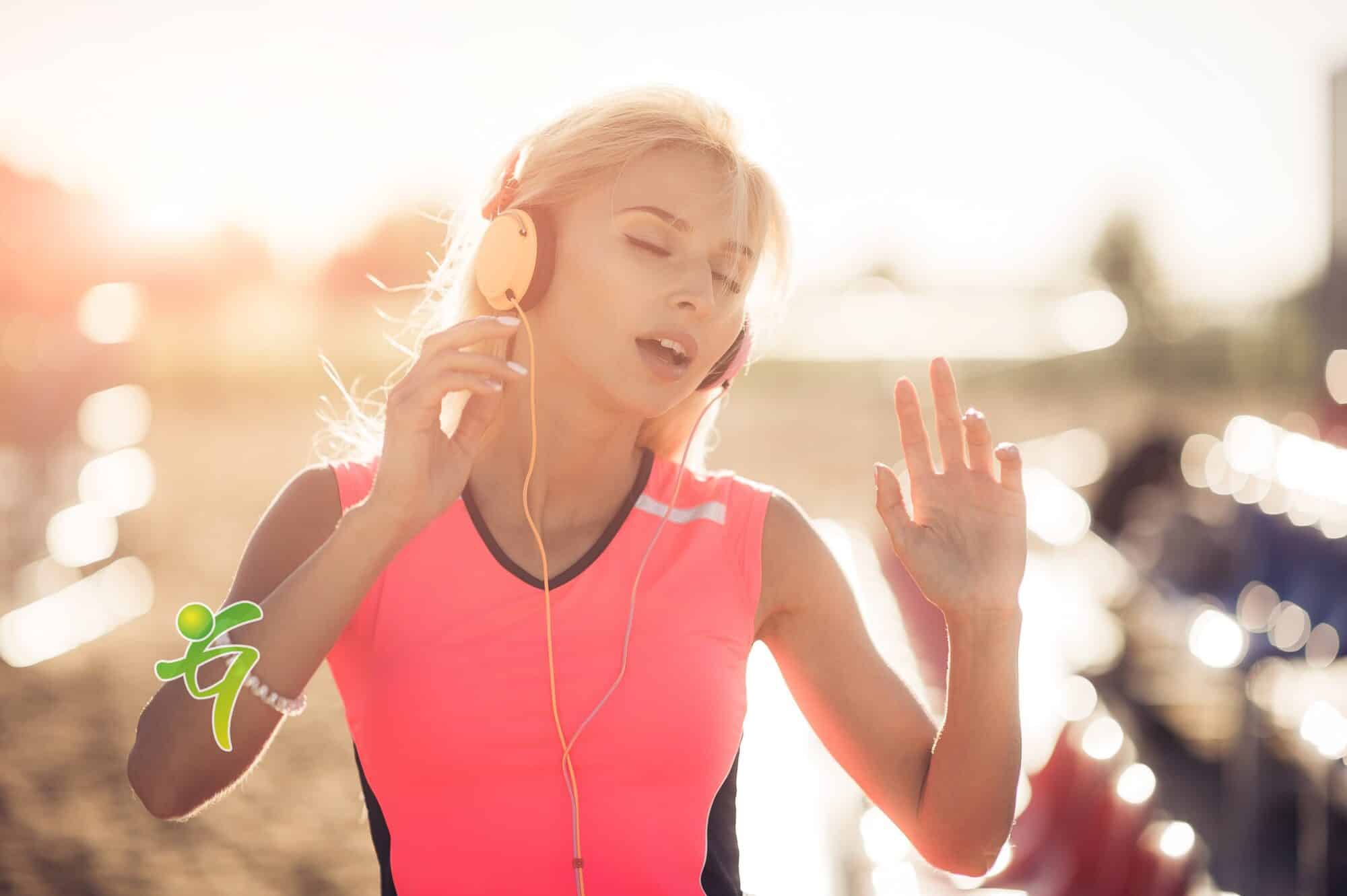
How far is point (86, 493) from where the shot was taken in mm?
14898

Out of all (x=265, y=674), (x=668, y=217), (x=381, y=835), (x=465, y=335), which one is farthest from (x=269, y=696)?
(x=668, y=217)

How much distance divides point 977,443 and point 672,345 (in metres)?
0.49

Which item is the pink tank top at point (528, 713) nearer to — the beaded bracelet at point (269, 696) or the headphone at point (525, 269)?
the headphone at point (525, 269)

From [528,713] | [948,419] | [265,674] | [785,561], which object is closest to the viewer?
[265,674]

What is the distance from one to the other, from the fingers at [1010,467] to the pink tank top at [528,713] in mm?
472

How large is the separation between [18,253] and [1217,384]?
101 ft

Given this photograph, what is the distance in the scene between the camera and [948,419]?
1.97m

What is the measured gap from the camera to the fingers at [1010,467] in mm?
1872

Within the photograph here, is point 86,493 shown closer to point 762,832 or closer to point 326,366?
point 762,832

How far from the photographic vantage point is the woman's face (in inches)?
77.6

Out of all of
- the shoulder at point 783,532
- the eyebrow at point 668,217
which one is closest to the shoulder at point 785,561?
the shoulder at point 783,532

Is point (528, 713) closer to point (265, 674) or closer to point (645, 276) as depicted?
point (265, 674)

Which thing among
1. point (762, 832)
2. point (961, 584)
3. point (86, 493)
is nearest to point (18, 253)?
point (86, 493)

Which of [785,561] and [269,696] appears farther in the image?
[785,561]
